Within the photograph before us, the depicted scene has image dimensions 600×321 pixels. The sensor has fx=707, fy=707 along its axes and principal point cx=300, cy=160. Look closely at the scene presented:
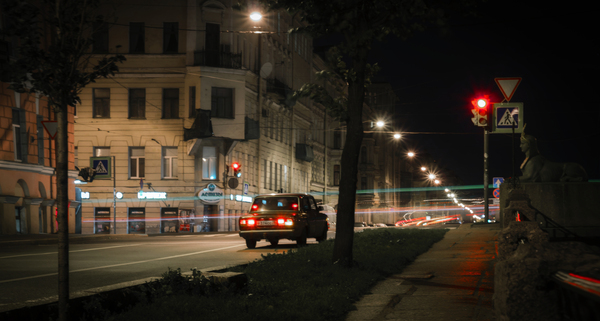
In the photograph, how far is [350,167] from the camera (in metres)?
12.2

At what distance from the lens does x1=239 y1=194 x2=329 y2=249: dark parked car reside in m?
19.9

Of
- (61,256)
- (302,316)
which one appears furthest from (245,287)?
(61,256)

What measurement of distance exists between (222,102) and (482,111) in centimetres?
2541

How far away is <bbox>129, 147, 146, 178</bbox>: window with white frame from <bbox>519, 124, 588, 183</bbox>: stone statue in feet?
109

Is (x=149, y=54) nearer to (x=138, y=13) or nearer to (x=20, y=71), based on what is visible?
(x=138, y=13)

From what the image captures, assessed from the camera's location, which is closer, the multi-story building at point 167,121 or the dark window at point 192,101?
the multi-story building at point 167,121

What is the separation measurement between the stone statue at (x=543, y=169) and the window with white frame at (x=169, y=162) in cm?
3203

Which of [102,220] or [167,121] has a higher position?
[167,121]

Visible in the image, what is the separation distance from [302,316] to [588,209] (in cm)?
953

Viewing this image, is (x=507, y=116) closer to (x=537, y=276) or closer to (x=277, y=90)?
(x=537, y=276)

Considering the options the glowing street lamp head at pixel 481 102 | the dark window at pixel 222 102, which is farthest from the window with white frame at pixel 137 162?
the glowing street lamp head at pixel 481 102

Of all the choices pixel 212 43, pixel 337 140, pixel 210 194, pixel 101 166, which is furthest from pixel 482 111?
pixel 337 140

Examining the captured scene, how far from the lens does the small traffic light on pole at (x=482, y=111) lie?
22.9m

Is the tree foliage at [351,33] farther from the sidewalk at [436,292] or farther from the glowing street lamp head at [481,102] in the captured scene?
the glowing street lamp head at [481,102]
